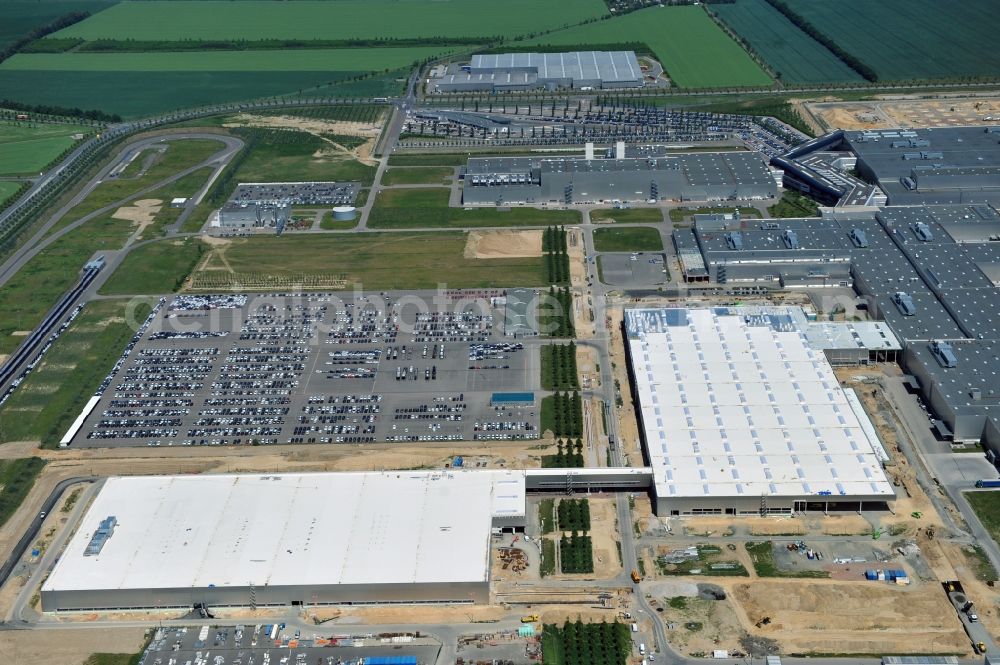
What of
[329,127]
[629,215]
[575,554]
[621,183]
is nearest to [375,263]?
[629,215]

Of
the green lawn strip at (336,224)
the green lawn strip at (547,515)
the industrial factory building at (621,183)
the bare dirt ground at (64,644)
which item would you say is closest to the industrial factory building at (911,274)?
the industrial factory building at (621,183)

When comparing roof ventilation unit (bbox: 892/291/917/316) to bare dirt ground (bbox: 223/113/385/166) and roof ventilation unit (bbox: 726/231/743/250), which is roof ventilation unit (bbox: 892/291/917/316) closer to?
roof ventilation unit (bbox: 726/231/743/250)

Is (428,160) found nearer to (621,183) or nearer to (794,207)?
(621,183)

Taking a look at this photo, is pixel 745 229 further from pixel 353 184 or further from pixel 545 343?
pixel 353 184

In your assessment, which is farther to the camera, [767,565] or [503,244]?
[503,244]

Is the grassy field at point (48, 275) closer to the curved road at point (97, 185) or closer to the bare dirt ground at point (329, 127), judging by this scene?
the curved road at point (97, 185)

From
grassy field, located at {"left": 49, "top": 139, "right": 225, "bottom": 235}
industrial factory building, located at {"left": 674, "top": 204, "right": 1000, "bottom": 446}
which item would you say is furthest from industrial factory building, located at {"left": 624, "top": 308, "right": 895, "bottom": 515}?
grassy field, located at {"left": 49, "top": 139, "right": 225, "bottom": 235}

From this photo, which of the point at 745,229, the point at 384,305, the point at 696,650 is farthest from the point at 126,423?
the point at 745,229
